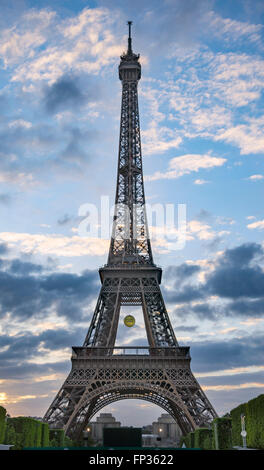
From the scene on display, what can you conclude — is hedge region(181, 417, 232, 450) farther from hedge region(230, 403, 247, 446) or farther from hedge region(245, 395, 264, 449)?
A: hedge region(245, 395, 264, 449)

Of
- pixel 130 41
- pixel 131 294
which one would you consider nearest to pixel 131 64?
pixel 130 41

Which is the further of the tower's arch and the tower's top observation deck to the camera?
the tower's top observation deck

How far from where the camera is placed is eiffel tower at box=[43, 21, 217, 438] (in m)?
48.1

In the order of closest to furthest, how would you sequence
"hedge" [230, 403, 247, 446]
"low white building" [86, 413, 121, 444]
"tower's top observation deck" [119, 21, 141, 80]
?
"hedge" [230, 403, 247, 446]
"tower's top observation deck" [119, 21, 141, 80]
"low white building" [86, 413, 121, 444]

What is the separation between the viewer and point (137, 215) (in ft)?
205

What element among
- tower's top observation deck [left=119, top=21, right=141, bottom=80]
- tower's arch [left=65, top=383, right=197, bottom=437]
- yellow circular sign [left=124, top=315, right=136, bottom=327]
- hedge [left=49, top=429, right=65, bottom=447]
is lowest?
hedge [left=49, top=429, right=65, bottom=447]

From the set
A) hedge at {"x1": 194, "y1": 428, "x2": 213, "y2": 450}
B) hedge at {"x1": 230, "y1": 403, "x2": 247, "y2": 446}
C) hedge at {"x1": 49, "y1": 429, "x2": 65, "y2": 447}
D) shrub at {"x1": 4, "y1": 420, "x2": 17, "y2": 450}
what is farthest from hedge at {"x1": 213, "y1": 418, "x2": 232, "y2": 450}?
shrub at {"x1": 4, "y1": 420, "x2": 17, "y2": 450}

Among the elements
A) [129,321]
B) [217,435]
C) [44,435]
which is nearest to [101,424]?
[129,321]

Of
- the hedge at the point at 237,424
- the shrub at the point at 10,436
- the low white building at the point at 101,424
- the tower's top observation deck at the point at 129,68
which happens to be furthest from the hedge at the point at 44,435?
the low white building at the point at 101,424

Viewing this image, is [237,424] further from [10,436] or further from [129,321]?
[129,321]

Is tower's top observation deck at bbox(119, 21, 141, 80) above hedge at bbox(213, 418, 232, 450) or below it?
above

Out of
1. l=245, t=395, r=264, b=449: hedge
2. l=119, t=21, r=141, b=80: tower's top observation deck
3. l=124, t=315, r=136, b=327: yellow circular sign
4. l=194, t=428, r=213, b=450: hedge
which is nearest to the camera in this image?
l=245, t=395, r=264, b=449: hedge
